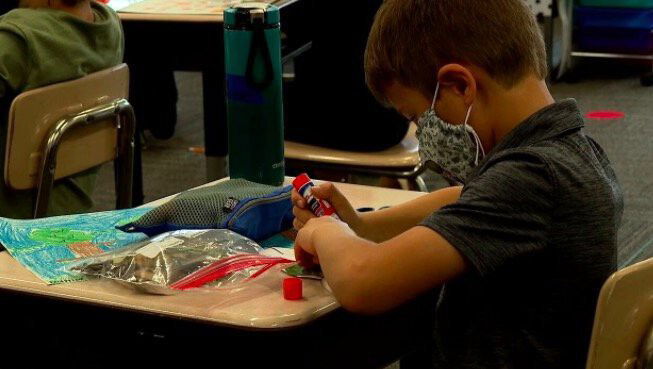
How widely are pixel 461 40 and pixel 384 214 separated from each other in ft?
1.23

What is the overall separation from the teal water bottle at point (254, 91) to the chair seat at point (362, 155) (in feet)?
3.03

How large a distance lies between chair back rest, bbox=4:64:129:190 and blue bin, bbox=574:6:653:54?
12.8ft

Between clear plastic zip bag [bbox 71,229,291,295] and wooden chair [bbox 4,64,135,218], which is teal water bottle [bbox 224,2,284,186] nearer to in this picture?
clear plastic zip bag [bbox 71,229,291,295]

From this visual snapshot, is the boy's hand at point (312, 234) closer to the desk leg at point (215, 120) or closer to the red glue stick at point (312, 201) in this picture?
the red glue stick at point (312, 201)

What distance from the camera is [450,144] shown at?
1.40 metres

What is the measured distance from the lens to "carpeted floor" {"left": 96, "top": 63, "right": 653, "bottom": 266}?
152 inches

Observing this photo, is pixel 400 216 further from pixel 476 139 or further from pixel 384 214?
pixel 476 139

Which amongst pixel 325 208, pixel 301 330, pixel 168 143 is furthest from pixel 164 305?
pixel 168 143

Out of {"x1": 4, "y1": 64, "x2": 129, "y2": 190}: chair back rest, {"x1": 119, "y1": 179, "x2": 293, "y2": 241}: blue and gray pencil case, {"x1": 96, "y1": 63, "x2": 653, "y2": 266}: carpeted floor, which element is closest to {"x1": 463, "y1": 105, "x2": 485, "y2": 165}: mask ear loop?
{"x1": 119, "y1": 179, "x2": 293, "y2": 241}: blue and gray pencil case

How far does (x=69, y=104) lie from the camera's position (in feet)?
7.76

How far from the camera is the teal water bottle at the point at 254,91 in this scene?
1874 mm

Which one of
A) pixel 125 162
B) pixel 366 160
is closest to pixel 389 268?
pixel 125 162

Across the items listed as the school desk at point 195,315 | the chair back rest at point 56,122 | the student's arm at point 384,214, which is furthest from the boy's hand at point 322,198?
the chair back rest at point 56,122

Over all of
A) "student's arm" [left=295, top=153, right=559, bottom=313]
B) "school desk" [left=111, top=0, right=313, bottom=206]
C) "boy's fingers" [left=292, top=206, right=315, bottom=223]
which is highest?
"student's arm" [left=295, top=153, right=559, bottom=313]
